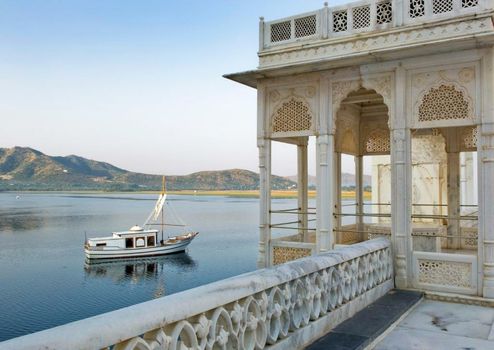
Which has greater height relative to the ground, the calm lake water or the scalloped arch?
the scalloped arch

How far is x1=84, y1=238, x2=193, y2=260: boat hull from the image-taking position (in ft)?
128

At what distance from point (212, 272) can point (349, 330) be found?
101ft

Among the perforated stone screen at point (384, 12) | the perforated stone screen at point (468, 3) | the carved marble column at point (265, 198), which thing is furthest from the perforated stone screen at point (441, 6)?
the carved marble column at point (265, 198)

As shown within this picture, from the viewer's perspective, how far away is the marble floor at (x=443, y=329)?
13.9 feet

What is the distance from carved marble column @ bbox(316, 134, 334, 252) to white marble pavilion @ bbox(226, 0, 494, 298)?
17mm

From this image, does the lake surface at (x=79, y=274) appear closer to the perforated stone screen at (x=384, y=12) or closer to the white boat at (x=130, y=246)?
the white boat at (x=130, y=246)

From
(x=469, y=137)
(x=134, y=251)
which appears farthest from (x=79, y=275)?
(x=469, y=137)

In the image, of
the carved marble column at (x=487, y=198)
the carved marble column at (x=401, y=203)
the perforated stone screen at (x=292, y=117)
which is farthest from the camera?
the perforated stone screen at (x=292, y=117)

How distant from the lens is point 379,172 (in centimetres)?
1477

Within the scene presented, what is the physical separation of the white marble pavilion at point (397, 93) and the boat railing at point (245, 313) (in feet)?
5.31

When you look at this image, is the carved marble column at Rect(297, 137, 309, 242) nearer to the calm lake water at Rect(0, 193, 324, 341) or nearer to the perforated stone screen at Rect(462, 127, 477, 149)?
the perforated stone screen at Rect(462, 127, 477, 149)

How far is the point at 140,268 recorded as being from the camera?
126 feet

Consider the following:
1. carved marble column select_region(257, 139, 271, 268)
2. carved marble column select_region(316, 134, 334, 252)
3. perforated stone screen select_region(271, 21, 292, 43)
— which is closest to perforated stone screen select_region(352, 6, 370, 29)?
perforated stone screen select_region(271, 21, 292, 43)

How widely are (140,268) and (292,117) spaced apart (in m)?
33.4
